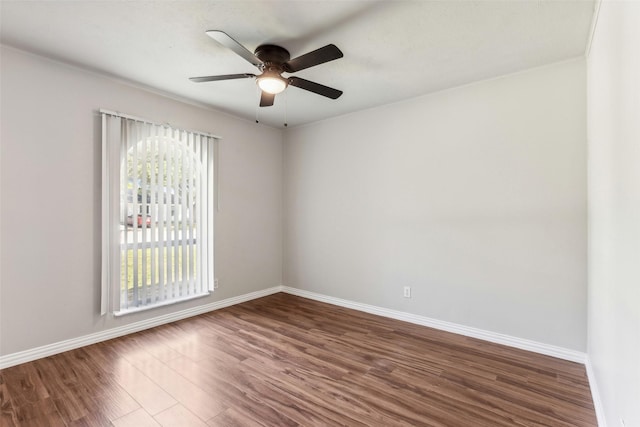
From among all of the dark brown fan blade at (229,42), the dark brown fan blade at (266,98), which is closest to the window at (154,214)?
the dark brown fan blade at (266,98)

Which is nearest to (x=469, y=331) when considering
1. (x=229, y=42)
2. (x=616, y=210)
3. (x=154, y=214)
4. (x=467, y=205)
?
(x=467, y=205)

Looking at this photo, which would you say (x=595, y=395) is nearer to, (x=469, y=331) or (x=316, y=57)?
(x=469, y=331)

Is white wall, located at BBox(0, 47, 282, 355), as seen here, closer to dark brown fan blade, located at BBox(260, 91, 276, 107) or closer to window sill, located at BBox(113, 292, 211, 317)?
window sill, located at BBox(113, 292, 211, 317)

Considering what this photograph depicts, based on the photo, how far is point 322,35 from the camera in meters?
2.20

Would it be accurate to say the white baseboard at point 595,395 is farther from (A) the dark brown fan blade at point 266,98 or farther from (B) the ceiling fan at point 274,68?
(A) the dark brown fan blade at point 266,98

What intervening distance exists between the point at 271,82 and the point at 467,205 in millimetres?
2268

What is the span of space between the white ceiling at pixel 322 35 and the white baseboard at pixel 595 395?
2.50 meters

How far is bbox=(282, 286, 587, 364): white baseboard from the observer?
8.27 feet

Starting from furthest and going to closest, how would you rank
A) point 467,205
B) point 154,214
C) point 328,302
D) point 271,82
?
point 328,302 < point 154,214 < point 467,205 < point 271,82

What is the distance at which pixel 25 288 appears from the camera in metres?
2.45

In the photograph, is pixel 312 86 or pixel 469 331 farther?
pixel 469 331

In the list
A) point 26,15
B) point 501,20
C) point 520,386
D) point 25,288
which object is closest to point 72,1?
point 26,15

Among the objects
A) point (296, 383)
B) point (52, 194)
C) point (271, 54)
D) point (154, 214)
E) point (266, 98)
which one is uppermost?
point (271, 54)

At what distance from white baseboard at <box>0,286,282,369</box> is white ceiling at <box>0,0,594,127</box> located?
8.34ft
